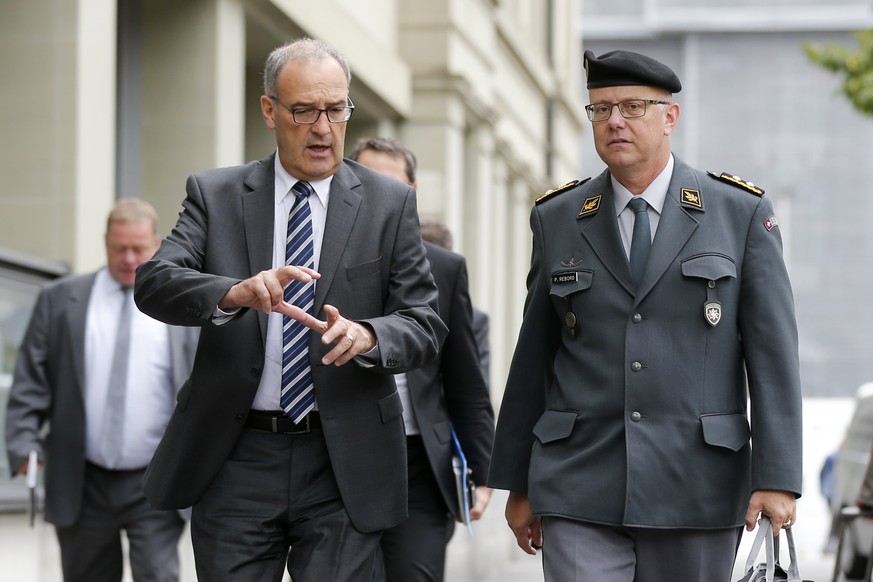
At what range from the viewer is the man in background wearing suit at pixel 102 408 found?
7.64m

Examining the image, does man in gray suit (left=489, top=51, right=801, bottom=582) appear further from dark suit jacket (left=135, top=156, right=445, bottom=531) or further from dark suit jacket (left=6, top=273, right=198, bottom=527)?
dark suit jacket (left=6, top=273, right=198, bottom=527)

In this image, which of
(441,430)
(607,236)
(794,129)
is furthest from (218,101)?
(794,129)

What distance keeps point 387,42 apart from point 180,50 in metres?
6.08

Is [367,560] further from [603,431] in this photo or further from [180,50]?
[180,50]

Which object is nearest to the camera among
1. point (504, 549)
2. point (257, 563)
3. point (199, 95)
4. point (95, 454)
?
point (257, 563)

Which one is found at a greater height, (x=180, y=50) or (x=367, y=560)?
(x=180, y=50)

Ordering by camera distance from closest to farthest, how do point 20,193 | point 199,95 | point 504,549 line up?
point 20,193, point 199,95, point 504,549

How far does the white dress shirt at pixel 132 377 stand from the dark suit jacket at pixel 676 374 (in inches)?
112

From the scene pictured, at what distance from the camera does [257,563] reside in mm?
4906

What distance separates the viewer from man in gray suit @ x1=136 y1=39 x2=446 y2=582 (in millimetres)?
4867

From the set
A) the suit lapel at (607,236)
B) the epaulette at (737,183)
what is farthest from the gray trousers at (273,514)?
the epaulette at (737,183)

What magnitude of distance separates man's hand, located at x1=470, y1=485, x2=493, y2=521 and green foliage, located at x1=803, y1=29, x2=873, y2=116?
47.1ft

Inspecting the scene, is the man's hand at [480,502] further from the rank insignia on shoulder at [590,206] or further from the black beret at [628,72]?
the black beret at [628,72]

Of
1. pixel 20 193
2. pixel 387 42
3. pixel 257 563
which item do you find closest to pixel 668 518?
pixel 257 563
